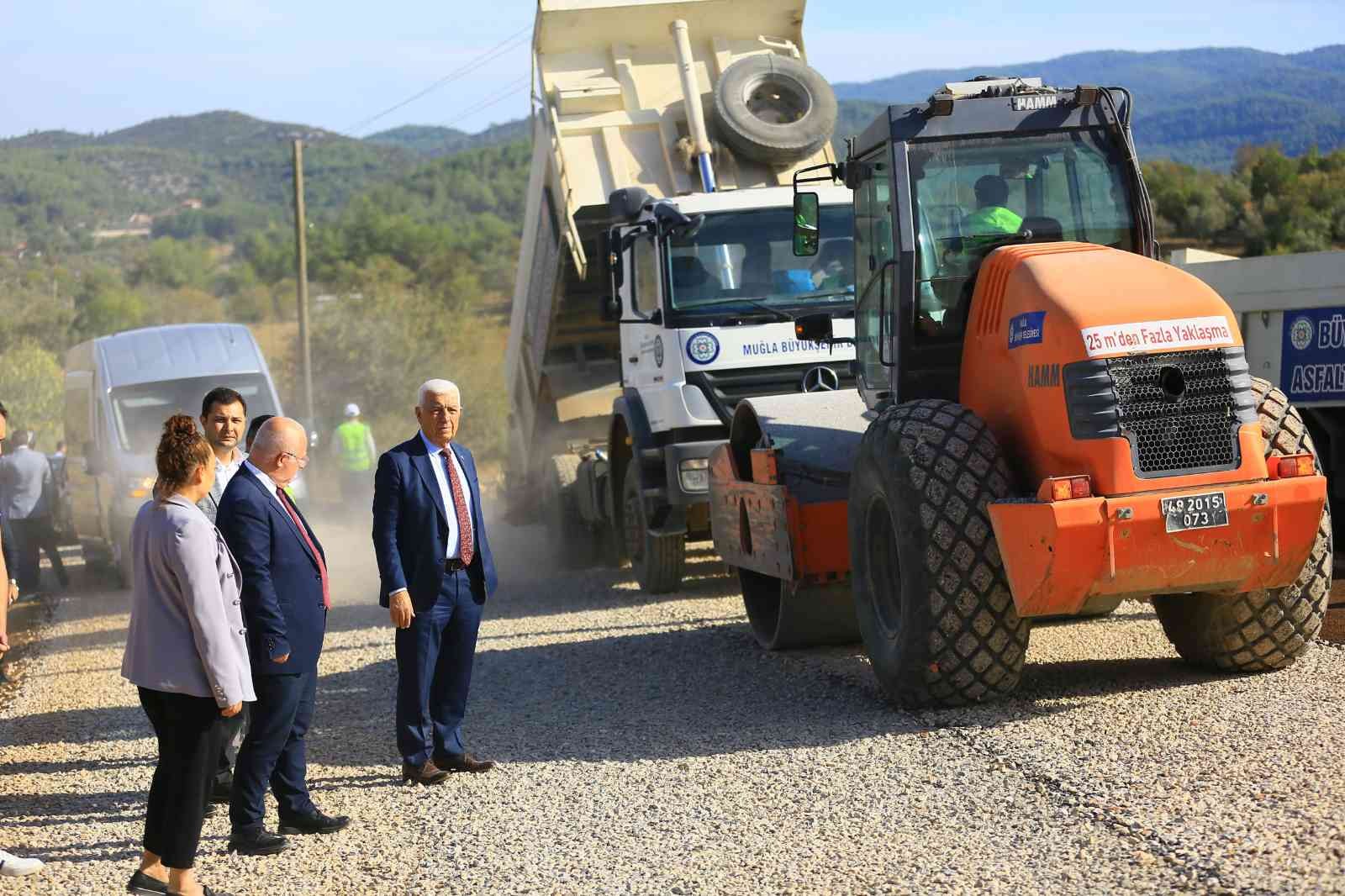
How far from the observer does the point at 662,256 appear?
11.9m

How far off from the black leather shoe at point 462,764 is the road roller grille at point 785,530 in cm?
219

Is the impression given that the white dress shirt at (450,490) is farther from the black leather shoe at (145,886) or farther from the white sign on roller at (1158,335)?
the white sign on roller at (1158,335)

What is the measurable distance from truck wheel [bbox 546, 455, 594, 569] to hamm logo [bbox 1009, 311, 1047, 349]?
7841 millimetres

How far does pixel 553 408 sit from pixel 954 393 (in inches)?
307

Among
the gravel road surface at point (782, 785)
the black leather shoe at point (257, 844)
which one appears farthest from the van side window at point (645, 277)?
the black leather shoe at point (257, 844)

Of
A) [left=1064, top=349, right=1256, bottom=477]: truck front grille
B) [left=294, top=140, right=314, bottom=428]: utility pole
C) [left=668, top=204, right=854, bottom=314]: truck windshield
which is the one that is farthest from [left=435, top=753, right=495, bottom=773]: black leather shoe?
[left=294, top=140, right=314, bottom=428]: utility pole

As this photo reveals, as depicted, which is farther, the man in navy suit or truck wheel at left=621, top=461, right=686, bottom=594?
truck wheel at left=621, top=461, right=686, bottom=594

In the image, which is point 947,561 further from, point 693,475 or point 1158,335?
point 693,475

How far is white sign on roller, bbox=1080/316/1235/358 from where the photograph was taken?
268 inches

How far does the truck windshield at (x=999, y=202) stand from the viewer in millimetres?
7961

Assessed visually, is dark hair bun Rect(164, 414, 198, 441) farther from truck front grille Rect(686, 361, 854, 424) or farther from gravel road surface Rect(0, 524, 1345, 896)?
truck front grille Rect(686, 361, 854, 424)

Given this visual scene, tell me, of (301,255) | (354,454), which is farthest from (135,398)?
(301,255)

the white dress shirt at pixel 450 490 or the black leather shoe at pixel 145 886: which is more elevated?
the white dress shirt at pixel 450 490

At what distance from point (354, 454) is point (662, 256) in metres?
10.2
